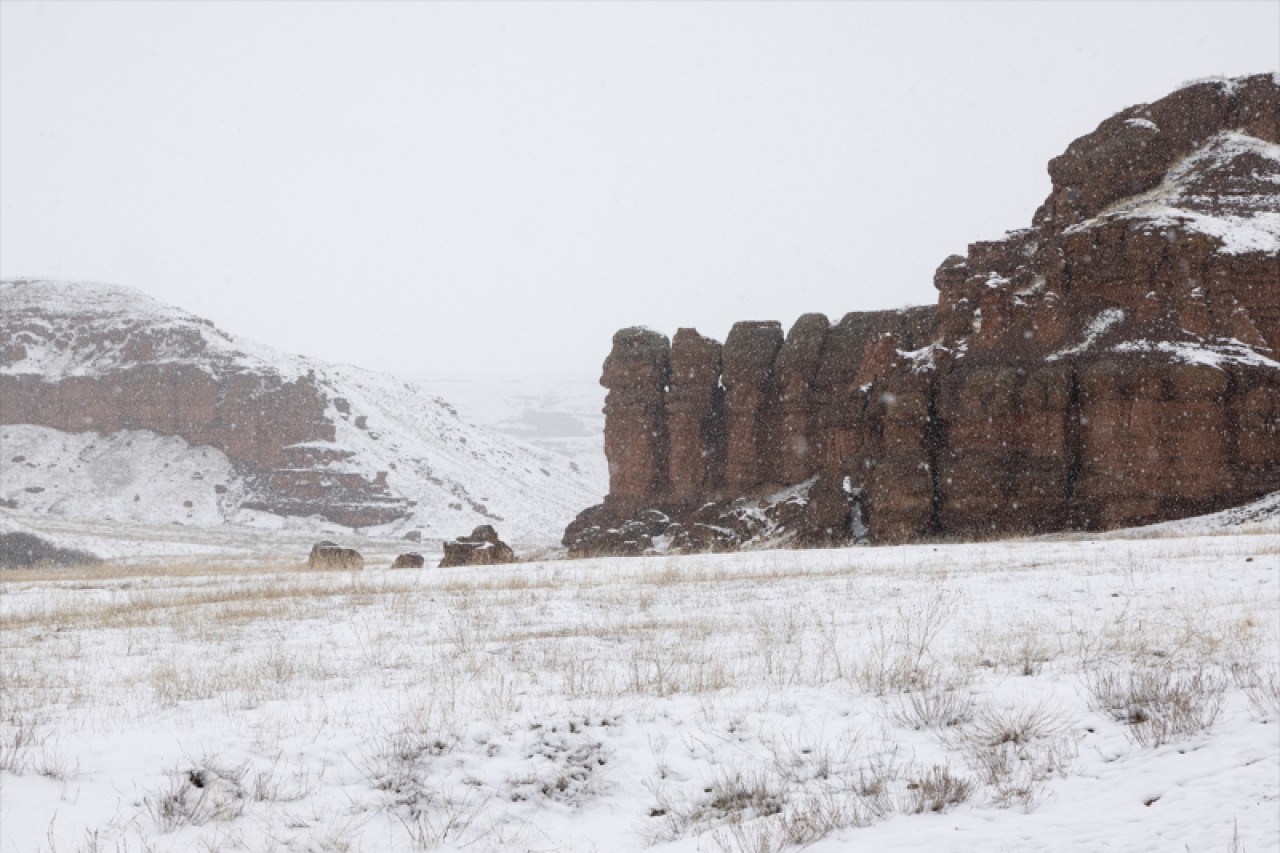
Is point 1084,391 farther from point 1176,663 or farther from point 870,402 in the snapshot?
point 1176,663

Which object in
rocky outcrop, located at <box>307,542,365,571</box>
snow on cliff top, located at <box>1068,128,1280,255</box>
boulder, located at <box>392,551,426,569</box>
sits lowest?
boulder, located at <box>392,551,426,569</box>

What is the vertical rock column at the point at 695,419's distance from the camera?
49906 millimetres

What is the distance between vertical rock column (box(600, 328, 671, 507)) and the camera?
51.2 m

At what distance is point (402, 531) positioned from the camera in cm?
9400

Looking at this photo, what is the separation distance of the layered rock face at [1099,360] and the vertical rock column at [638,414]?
957cm

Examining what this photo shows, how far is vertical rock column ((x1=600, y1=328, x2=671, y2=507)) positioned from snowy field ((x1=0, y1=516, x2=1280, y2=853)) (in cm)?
3957

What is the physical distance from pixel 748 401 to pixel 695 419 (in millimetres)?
3320

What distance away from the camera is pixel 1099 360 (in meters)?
32.1

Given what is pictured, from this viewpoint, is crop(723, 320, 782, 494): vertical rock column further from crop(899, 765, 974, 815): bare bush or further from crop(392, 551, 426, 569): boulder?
crop(899, 765, 974, 815): bare bush

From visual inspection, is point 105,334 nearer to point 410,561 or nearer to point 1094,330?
point 410,561

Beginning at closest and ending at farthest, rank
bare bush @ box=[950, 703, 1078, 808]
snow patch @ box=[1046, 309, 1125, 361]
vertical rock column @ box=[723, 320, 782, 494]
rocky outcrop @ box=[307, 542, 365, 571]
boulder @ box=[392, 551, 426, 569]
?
bare bush @ box=[950, 703, 1078, 808] → rocky outcrop @ box=[307, 542, 365, 571] → snow patch @ box=[1046, 309, 1125, 361] → boulder @ box=[392, 551, 426, 569] → vertical rock column @ box=[723, 320, 782, 494]

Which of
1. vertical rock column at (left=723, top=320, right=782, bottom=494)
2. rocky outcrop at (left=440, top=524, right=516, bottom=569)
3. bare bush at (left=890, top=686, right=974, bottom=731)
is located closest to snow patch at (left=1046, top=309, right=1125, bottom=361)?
vertical rock column at (left=723, top=320, right=782, bottom=494)

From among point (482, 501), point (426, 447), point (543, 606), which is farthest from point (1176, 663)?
point (426, 447)

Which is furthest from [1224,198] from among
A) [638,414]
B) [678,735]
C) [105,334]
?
[105,334]
